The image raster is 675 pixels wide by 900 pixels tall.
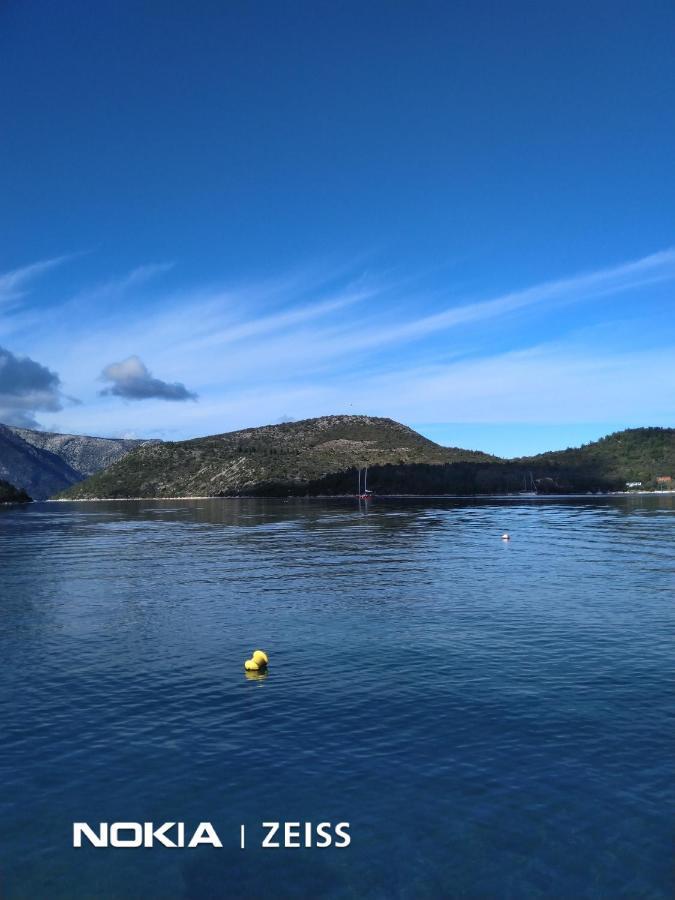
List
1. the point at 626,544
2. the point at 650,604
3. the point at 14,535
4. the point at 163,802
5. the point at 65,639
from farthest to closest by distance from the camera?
the point at 14,535 < the point at 626,544 < the point at 650,604 < the point at 65,639 < the point at 163,802

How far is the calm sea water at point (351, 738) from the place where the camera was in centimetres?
1870

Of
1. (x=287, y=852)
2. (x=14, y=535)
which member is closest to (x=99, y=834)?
(x=287, y=852)

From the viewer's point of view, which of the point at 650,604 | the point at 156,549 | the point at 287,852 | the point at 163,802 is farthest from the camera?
the point at 156,549

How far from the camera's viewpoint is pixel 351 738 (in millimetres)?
26797

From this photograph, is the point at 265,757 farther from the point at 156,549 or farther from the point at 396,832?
the point at 156,549

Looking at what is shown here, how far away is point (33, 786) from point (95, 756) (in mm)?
2681

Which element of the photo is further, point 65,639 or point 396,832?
point 65,639

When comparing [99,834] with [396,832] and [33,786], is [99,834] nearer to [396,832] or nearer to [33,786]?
[33,786]

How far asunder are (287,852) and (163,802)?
4.90 metres

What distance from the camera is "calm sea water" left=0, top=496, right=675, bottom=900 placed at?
1870 centimetres

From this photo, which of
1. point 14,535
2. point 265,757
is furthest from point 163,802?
point 14,535

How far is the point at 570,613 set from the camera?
50281mm

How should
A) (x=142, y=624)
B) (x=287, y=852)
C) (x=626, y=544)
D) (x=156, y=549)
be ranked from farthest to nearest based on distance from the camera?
(x=156, y=549), (x=626, y=544), (x=142, y=624), (x=287, y=852)

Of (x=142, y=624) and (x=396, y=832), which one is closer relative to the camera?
(x=396, y=832)
